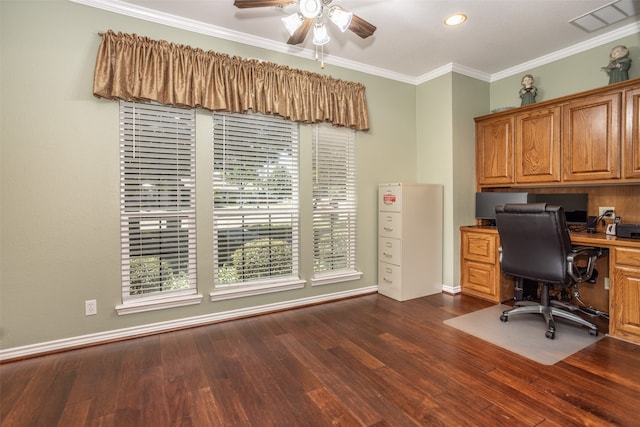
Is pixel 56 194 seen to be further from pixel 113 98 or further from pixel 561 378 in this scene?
pixel 561 378

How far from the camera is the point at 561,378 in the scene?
202cm

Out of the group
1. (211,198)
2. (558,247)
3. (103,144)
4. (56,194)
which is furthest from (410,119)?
(56,194)

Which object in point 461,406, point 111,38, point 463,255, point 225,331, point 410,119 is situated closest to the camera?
point 461,406

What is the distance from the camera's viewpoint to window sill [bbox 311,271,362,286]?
138 inches

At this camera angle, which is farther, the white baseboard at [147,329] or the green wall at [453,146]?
the green wall at [453,146]

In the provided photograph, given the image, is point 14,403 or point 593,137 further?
point 593,137

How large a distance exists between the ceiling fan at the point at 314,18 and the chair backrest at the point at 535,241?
1938 millimetres

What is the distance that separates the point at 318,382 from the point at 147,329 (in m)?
1.63

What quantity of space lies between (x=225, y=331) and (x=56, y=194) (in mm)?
1717

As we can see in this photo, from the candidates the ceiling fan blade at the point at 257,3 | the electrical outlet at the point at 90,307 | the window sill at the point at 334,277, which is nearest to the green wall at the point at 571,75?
the window sill at the point at 334,277

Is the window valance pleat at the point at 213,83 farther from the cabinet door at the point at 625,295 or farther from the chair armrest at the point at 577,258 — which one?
the cabinet door at the point at 625,295

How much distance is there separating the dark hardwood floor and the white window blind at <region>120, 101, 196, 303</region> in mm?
509

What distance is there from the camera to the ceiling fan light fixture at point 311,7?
1.98 meters

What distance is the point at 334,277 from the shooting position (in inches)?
142
